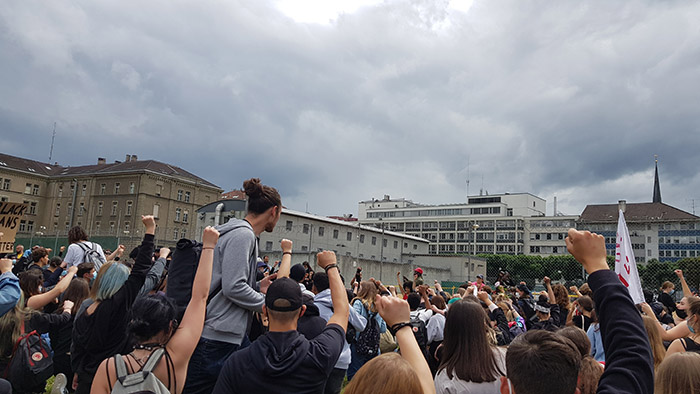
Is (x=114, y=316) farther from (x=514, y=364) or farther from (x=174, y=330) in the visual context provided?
(x=514, y=364)

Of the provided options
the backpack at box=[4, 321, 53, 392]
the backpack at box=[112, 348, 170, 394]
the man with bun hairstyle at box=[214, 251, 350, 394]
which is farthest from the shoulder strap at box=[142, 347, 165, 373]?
the backpack at box=[4, 321, 53, 392]

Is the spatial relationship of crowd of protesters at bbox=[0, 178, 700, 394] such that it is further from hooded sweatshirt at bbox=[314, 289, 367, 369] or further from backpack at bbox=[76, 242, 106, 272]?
backpack at bbox=[76, 242, 106, 272]

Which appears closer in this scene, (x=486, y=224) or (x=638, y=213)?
(x=638, y=213)

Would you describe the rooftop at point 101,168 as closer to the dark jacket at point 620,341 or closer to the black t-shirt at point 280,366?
the black t-shirt at point 280,366

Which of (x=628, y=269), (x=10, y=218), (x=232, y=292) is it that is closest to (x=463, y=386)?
(x=232, y=292)

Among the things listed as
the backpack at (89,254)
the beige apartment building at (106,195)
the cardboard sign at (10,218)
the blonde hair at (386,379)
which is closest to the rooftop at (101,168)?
the beige apartment building at (106,195)

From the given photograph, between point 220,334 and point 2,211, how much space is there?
7.97 m

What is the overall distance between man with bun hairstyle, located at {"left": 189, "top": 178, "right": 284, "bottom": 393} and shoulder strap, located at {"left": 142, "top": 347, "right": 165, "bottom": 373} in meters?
0.52

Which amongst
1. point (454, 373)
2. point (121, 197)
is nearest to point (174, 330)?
point (454, 373)

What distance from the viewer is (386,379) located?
199 cm

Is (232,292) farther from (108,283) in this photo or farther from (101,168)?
(101,168)

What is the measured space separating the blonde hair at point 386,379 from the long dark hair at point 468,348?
4.76 ft

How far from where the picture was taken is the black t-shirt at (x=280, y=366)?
255 centimetres

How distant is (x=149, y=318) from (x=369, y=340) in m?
5.21
